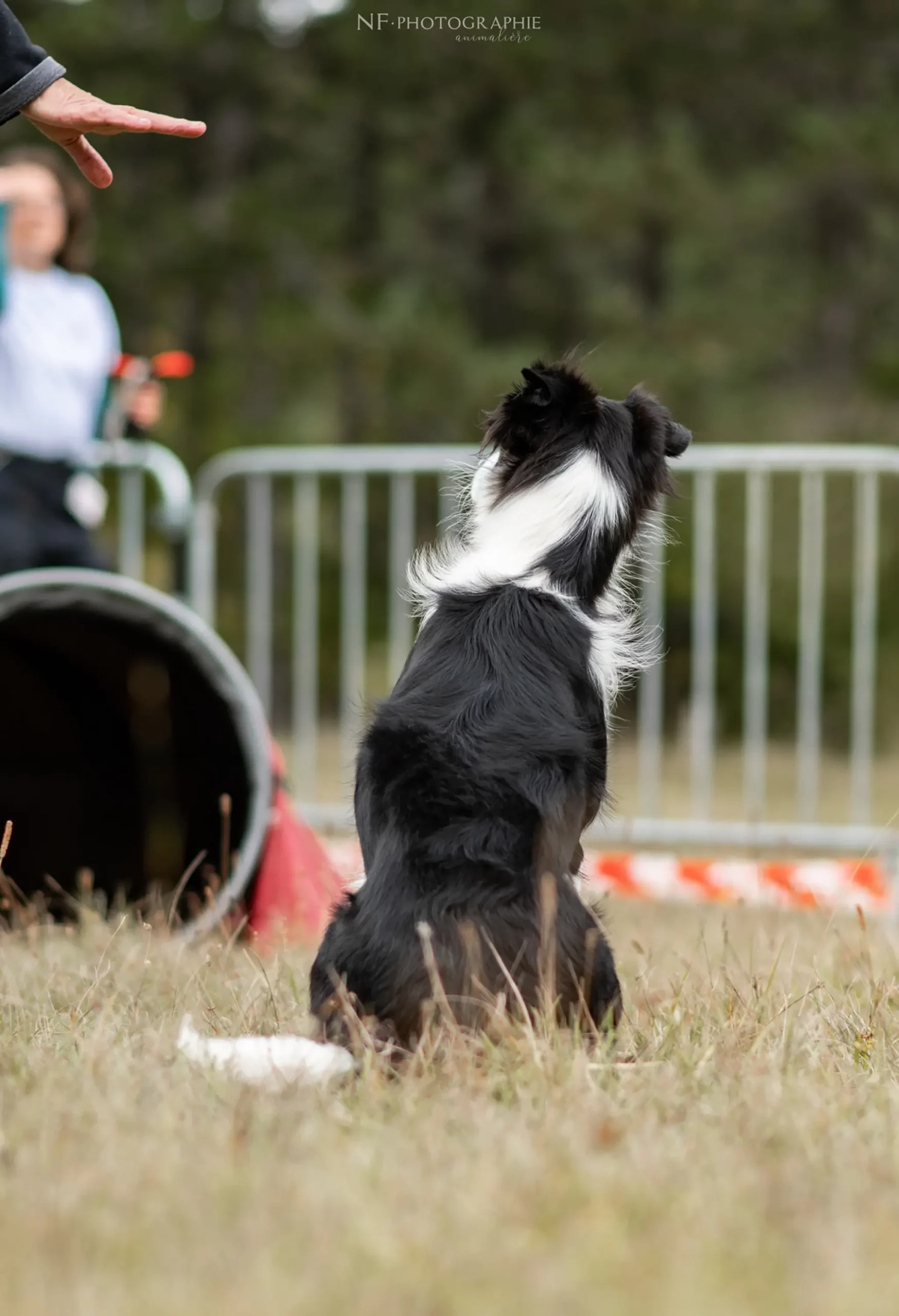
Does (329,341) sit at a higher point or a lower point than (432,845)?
higher

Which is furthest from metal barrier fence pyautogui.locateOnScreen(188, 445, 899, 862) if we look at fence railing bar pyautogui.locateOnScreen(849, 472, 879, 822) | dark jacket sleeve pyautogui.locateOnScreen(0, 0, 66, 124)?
dark jacket sleeve pyautogui.locateOnScreen(0, 0, 66, 124)

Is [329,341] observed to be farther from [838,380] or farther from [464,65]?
[838,380]

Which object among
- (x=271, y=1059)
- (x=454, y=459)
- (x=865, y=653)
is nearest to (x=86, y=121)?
(x=271, y=1059)

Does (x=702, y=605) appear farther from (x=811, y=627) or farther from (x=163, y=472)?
(x=163, y=472)

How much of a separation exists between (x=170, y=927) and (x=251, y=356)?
11.1m

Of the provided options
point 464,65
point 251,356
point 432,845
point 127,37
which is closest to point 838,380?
point 464,65

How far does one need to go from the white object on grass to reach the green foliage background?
10624 mm

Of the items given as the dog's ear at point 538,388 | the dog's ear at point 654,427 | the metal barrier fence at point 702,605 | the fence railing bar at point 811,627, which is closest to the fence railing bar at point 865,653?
the metal barrier fence at point 702,605

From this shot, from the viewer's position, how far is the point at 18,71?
3076 mm

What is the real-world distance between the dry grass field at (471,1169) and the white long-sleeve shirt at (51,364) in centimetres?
264

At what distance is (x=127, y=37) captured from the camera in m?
13.4

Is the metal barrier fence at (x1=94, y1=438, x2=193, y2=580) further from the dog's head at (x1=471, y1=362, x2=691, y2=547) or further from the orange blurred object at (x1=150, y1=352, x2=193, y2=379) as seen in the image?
the dog's head at (x1=471, y1=362, x2=691, y2=547)

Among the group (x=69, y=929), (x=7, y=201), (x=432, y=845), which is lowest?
(x=69, y=929)

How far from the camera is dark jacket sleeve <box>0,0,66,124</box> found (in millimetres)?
3057
